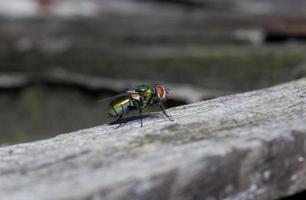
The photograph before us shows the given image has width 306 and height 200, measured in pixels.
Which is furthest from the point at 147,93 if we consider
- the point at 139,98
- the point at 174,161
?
the point at 174,161

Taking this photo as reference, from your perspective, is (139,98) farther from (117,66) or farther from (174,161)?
(174,161)

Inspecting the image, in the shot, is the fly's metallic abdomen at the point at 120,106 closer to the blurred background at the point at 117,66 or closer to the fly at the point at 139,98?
the fly at the point at 139,98

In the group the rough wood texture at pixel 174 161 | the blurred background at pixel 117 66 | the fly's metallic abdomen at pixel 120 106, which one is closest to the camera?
the rough wood texture at pixel 174 161

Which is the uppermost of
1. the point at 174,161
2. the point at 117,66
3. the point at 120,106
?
the point at 117,66

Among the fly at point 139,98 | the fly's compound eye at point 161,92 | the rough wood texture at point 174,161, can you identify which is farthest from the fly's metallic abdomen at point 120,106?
the rough wood texture at point 174,161

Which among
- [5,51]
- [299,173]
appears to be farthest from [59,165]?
[5,51]

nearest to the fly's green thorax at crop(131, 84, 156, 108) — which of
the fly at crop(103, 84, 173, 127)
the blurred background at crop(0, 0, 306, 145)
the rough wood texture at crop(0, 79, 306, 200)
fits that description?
the fly at crop(103, 84, 173, 127)

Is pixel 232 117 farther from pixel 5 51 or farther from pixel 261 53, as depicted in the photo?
pixel 5 51
